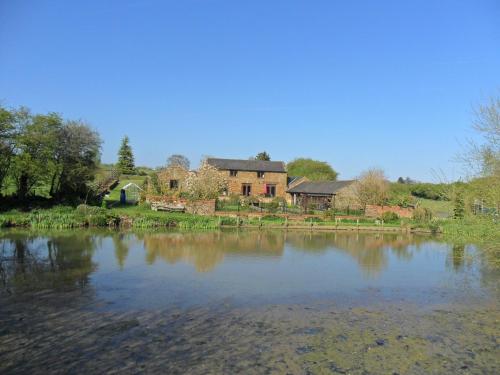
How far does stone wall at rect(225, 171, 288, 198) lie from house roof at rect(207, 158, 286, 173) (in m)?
0.45

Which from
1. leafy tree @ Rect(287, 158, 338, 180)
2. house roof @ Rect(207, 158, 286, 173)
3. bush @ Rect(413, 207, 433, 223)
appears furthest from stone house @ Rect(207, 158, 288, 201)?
leafy tree @ Rect(287, 158, 338, 180)

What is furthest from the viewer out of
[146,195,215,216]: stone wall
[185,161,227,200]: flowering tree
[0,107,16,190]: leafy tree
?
[185,161,227,200]: flowering tree

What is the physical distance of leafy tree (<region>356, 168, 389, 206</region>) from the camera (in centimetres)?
3700

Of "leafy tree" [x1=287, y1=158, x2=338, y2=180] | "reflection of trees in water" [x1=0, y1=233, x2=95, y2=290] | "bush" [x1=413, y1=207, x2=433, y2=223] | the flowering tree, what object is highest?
"leafy tree" [x1=287, y1=158, x2=338, y2=180]

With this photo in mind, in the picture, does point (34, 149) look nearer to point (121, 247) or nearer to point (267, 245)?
point (121, 247)

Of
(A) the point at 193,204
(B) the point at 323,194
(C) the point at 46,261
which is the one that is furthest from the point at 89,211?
(B) the point at 323,194

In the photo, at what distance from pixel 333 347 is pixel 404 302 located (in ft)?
14.6

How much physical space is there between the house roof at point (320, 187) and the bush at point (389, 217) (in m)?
6.88

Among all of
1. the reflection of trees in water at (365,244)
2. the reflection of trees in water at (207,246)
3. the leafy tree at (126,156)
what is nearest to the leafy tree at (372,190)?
the reflection of trees in water at (365,244)

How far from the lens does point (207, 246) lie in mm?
19953

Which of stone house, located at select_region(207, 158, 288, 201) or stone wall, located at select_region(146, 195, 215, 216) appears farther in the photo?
stone house, located at select_region(207, 158, 288, 201)

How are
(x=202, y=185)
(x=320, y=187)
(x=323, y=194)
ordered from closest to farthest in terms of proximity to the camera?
(x=202, y=185) → (x=323, y=194) → (x=320, y=187)

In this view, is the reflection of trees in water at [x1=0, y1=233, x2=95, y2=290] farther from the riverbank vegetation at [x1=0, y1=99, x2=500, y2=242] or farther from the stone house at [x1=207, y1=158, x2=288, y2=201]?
the stone house at [x1=207, y1=158, x2=288, y2=201]

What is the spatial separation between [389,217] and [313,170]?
115 feet
